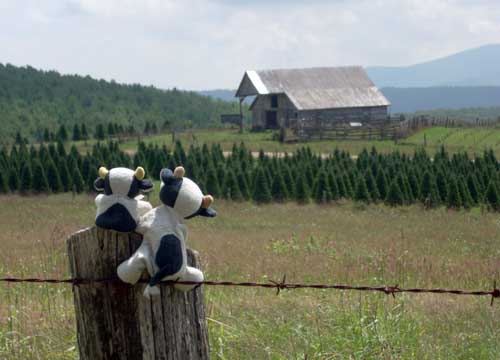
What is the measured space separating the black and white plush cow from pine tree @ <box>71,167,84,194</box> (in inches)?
884

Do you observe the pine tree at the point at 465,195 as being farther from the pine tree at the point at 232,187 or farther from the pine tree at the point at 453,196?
the pine tree at the point at 232,187

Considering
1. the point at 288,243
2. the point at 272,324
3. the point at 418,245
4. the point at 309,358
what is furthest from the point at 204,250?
the point at 309,358

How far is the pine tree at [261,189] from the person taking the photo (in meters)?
23.5

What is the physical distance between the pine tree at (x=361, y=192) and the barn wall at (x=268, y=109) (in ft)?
84.4

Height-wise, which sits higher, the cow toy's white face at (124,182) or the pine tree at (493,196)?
the cow toy's white face at (124,182)

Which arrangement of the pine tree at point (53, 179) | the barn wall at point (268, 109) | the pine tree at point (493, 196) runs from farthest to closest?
the barn wall at point (268, 109) < the pine tree at point (53, 179) < the pine tree at point (493, 196)

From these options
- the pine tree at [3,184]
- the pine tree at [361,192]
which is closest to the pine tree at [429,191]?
the pine tree at [361,192]

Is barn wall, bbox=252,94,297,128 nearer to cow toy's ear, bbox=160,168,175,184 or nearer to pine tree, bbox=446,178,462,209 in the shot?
pine tree, bbox=446,178,462,209

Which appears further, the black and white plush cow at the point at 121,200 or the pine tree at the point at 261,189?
the pine tree at the point at 261,189

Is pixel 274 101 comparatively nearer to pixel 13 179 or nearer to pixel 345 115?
pixel 345 115

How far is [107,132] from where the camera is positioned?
50.5 meters

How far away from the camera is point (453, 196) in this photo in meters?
22.5

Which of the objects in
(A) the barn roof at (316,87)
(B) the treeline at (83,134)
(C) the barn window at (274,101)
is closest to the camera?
(B) the treeline at (83,134)

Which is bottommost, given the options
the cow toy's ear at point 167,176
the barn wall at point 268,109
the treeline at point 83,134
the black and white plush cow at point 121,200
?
the treeline at point 83,134
